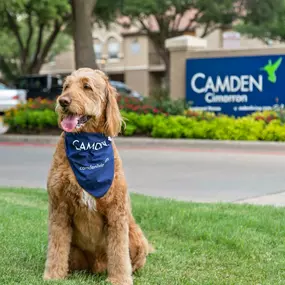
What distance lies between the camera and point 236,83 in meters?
17.5

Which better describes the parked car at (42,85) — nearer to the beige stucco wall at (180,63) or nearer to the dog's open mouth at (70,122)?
the beige stucco wall at (180,63)

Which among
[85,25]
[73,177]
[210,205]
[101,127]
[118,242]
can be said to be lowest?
[210,205]

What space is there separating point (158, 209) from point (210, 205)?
0.94 metres

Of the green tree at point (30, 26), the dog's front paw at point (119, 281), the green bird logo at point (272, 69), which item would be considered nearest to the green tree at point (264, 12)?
the green tree at point (30, 26)

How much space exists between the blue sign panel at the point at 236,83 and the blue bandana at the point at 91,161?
44.5ft

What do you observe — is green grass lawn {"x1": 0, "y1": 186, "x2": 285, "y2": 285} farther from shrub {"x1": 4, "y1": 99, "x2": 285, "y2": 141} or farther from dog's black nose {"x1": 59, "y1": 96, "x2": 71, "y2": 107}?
shrub {"x1": 4, "y1": 99, "x2": 285, "y2": 141}

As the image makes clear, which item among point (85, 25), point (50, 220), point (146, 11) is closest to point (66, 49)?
point (146, 11)

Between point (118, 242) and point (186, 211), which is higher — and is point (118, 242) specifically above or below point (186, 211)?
above

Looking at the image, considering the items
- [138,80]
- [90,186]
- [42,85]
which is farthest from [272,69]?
[138,80]

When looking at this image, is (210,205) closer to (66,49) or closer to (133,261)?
(133,261)

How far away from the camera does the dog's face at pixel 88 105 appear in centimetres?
381

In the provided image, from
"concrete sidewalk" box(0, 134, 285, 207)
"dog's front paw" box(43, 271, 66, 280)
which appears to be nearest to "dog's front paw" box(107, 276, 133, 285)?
"dog's front paw" box(43, 271, 66, 280)

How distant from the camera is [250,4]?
31.8 meters

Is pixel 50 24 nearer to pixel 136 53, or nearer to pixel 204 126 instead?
pixel 136 53
